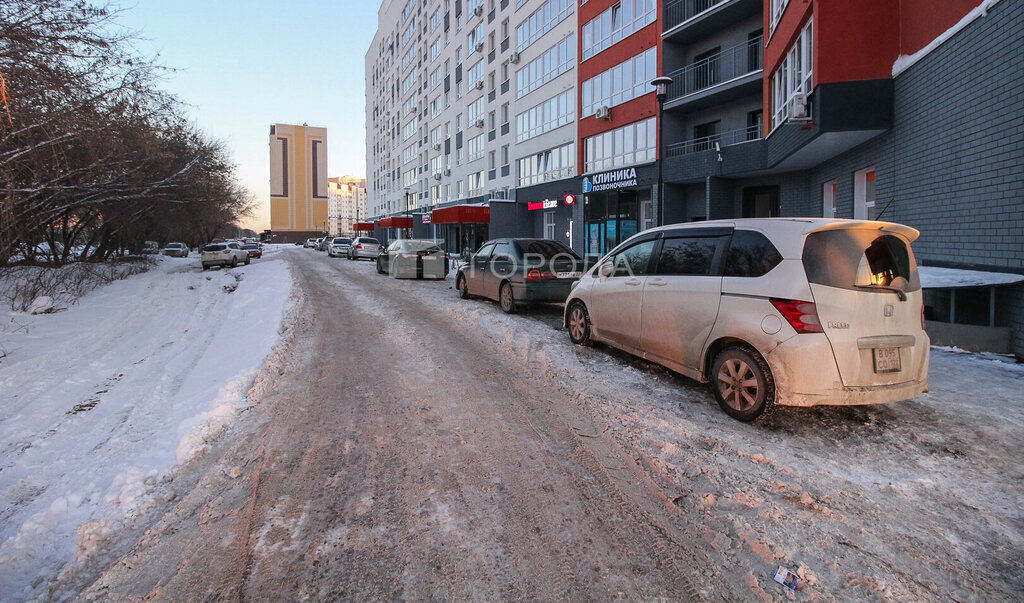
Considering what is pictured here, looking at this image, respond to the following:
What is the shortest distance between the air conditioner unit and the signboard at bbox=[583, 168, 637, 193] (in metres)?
11.8

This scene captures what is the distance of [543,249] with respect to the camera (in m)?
11.2

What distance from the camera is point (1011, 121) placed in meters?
6.92

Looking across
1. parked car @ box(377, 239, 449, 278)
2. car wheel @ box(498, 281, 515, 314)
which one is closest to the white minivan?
car wheel @ box(498, 281, 515, 314)

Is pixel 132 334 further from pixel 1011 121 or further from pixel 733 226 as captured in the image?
pixel 1011 121

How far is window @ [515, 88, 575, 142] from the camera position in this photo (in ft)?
94.1

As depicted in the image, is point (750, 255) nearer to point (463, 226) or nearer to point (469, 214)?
point (469, 214)

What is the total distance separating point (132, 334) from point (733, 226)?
1139 cm

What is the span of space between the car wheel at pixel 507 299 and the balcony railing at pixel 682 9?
52.2 feet

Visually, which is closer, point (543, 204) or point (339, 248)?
point (543, 204)

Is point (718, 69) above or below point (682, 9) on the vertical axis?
below

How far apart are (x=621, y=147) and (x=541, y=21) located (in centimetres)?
1162

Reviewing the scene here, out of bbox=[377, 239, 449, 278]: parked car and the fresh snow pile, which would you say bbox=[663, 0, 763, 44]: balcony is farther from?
the fresh snow pile

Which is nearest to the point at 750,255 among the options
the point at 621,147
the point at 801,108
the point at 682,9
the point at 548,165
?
the point at 801,108

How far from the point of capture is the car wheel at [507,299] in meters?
11.3
